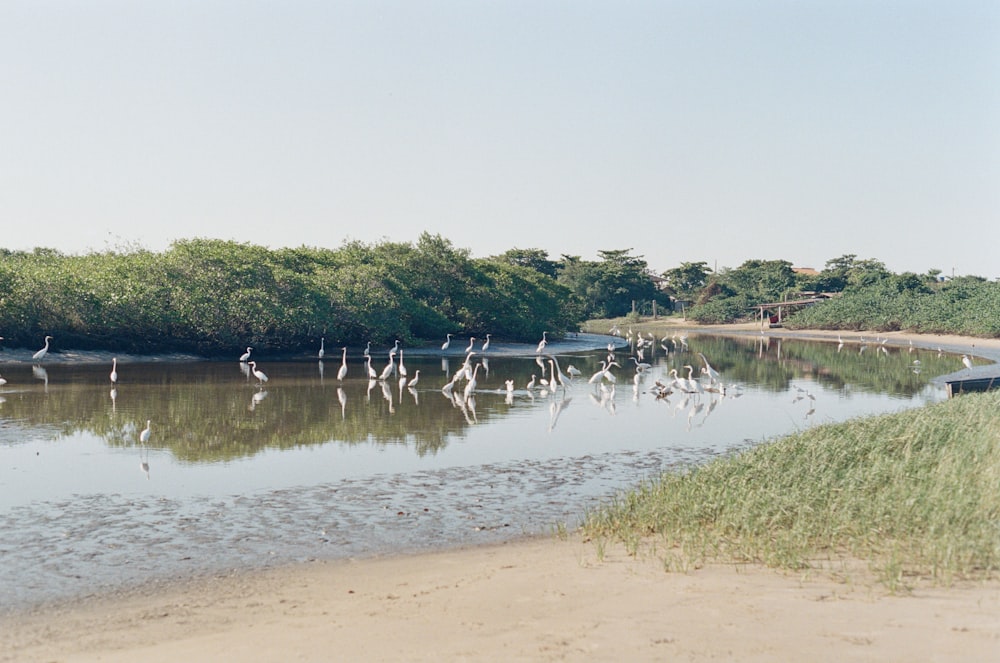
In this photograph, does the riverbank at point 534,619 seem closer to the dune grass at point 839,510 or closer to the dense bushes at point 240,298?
the dune grass at point 839,510

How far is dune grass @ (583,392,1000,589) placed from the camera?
8.70 m

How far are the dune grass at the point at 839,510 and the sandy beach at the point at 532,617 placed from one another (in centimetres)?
38

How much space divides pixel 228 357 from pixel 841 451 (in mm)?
34117

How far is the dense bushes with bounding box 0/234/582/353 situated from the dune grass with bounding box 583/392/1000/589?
3111 centimetres

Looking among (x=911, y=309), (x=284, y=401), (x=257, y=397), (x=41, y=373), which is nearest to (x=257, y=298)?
(x=41, y=373)

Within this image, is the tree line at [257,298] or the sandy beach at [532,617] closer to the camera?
the sandy beach at [532,617]

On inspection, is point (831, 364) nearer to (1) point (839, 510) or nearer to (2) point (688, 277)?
(1) point (839, 510)

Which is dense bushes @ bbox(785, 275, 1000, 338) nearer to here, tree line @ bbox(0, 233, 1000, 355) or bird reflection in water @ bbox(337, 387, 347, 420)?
tree line @ bbox(0, 233, 1000, 355)

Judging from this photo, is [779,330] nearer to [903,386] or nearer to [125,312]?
[903,386]

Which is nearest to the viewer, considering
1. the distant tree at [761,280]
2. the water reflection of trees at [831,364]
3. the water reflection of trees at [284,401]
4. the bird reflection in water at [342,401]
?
the water reflection of trees at [284,401]

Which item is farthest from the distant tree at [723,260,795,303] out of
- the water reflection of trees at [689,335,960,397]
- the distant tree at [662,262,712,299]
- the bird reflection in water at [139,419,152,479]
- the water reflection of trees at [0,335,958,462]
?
the bird reflection in water at [139,419,152,479]

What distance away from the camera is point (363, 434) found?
20.0 m

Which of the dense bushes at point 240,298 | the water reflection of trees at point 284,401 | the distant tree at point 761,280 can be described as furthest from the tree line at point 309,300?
the distant tree at point 761,280

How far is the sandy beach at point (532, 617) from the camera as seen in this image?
672 cm
